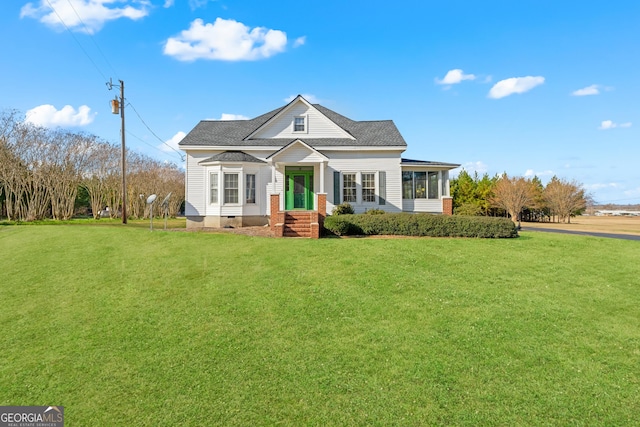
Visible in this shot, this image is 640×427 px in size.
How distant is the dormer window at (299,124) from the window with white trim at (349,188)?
4.05 m

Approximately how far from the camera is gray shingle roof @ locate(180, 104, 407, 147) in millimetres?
19891

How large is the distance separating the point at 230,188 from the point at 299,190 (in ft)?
12.5

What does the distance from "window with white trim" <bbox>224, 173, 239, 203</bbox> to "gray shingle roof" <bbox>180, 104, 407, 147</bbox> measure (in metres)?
2.29

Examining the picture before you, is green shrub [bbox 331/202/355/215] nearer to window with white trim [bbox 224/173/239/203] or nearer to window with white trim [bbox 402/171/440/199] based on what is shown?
window with white trim [bbox 402/171/440/199]

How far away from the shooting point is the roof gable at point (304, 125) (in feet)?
67.8

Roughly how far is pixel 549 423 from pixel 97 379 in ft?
19.7

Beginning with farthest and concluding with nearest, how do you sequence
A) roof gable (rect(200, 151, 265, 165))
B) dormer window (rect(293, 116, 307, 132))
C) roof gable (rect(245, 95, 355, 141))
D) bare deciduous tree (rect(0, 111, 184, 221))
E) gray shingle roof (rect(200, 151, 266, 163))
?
bare deciduous tree (rect(0, 111, 184, 221)), dormer window (rect(293, 116, 307, 132)), roof gable (rect(245, 95, 355, 141)), gray shingle roof (rect(200, 151, 266, 163)), roof gable (rect(200, 151, 265, 165))

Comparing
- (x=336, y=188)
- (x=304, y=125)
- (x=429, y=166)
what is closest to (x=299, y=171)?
(x=336, y=188)

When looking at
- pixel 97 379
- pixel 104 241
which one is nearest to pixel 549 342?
pixel 97 379

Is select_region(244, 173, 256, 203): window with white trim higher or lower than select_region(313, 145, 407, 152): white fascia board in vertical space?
lower

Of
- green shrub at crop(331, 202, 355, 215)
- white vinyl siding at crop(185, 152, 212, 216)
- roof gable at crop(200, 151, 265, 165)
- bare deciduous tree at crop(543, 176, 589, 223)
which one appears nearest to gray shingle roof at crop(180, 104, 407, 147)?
roof gable at crop(200, 151, 265, 165)

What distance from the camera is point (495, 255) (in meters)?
10.8

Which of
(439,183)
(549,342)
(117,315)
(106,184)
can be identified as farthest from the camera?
(106,184)

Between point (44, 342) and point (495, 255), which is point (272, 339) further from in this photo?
point (495, 255)
